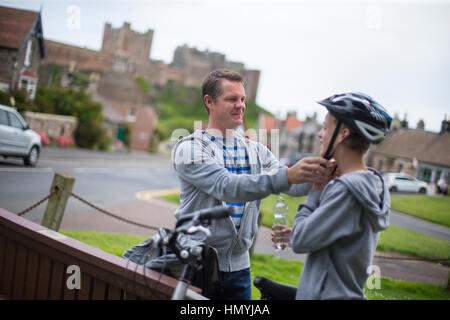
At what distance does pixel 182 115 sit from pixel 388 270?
8450 centimetres

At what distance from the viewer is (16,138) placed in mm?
12375

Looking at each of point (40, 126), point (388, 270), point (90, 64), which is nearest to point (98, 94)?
point (90, 64)

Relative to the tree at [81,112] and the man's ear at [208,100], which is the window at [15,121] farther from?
the tree at [81,112]

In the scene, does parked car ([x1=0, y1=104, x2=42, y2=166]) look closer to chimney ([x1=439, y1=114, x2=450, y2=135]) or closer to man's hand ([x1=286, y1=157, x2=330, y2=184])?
chimney ([x1=439, y1=114, x2=450, y2=135])

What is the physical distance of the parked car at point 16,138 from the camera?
11.4m

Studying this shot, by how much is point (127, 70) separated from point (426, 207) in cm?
7499

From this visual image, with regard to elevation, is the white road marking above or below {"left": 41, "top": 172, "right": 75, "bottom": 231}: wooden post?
below

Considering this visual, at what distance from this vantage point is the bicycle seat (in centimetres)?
214

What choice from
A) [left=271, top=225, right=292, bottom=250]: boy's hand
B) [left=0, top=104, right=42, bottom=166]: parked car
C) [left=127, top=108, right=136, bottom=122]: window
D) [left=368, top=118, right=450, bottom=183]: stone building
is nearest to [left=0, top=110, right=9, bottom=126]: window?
[left=0, top=104, right=42, bottom=166]: parked car

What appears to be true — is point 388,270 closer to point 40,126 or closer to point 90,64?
point 40,126

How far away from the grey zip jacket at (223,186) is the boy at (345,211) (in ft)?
0.86

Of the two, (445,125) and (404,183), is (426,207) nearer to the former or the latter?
(404,183)

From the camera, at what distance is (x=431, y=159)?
5137 mm

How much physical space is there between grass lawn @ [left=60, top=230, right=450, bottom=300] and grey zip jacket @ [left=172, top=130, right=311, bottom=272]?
251cm
